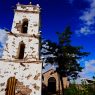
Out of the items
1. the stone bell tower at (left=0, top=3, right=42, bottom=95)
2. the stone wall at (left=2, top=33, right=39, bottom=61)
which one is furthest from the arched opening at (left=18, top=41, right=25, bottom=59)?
the stone wall at (left=2, top=33, right=39, bottom=61)

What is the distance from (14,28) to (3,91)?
6898mm

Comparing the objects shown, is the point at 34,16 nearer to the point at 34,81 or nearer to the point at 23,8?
the point at 23,8

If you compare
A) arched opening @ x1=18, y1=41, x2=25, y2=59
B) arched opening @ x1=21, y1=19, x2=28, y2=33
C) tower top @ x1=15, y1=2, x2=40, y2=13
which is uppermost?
tower top @ x1=15, y1=2, x2=40, y2=13

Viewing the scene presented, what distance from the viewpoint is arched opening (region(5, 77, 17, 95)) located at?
1672cm

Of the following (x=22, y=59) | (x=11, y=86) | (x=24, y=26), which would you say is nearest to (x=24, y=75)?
(x=11, y=86)

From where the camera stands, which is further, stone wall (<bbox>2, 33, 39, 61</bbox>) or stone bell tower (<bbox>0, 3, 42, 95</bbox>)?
stone wall (<bbox>2, 33, 39, 61</bbox>)

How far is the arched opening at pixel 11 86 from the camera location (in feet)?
54.9

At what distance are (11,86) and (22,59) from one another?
281 centimetres

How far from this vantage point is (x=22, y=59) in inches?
718

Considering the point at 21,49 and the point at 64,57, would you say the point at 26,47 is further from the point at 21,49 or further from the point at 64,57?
the point at 64,57

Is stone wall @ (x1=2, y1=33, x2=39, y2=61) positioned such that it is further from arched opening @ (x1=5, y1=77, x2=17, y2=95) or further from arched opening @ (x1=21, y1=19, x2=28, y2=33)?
arched opening @ (x1=5, y1=77, x2=17, y2=95)

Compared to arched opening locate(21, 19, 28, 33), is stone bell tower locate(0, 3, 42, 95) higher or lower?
lower

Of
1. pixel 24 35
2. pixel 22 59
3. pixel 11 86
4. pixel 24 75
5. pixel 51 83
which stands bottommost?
pixel 11 86

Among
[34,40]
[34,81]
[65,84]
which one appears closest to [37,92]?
[34,81]
